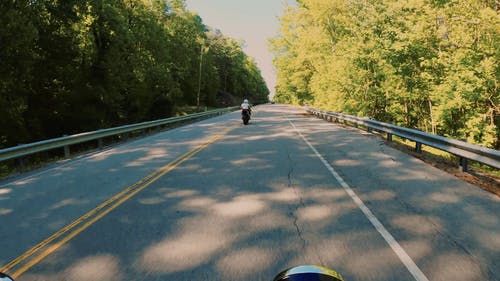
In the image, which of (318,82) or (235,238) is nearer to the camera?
(235,238)

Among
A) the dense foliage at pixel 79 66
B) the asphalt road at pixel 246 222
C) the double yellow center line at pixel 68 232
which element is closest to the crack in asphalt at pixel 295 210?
the asphalt road at pixel 246 222

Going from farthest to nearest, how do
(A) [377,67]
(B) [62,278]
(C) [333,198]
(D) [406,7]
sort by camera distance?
1. (A) [377,67]
2. (D) [406,7]
3. (C) [333,198]
4. (B) [62,278]

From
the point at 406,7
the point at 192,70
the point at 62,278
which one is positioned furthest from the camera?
the point at 192,70

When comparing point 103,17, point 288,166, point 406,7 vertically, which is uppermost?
point 103,17

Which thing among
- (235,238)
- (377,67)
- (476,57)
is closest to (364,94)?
(377,67)

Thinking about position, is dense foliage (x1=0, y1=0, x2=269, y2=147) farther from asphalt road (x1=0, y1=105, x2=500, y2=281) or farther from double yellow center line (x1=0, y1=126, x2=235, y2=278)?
double yellow center line (x1=0, y1=126, x2=235, y2=278)

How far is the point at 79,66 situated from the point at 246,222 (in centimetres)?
2545

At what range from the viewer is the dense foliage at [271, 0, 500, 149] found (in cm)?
1724

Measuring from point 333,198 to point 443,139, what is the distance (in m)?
4.98

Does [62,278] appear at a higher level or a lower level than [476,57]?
lower

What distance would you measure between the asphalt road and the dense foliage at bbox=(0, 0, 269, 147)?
12.2 metres

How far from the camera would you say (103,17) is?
31.4 m

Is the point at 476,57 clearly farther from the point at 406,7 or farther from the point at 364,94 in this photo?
the point at 364,94

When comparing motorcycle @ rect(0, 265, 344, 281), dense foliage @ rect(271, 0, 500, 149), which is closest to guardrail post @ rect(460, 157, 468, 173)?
dense foliage @ rect(271, 0, 500, 149)
